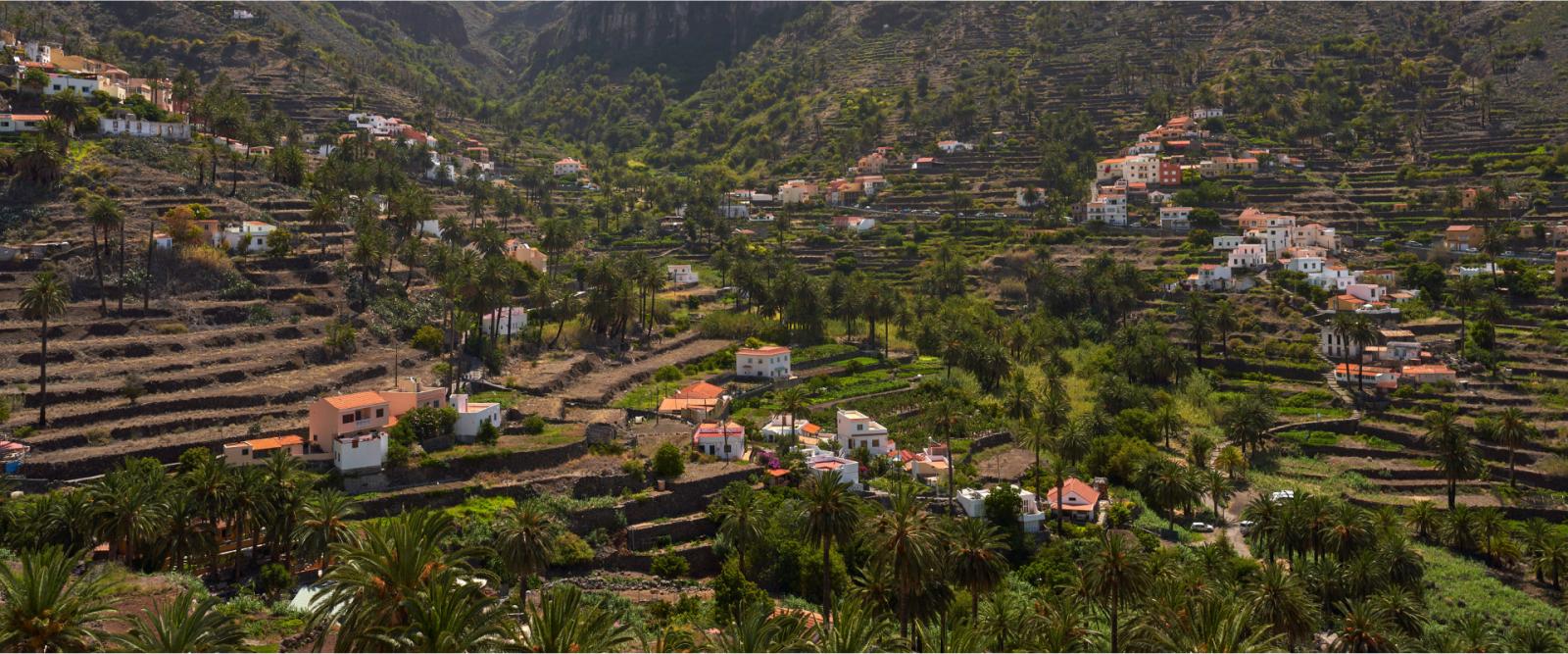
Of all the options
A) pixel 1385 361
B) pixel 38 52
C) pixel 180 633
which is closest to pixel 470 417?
pixel 180 633

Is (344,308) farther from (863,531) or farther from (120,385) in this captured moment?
(863,531)

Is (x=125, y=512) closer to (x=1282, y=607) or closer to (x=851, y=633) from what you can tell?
(x=851, y=633)

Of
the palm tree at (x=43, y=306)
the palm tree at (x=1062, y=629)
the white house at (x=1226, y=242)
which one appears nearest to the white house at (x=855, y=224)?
the white house at (x=1226, y=242)

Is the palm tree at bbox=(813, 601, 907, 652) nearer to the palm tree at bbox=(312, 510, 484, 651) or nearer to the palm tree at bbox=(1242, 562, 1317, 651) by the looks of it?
the palm tree at bbox=(312, 510, 484, 651)

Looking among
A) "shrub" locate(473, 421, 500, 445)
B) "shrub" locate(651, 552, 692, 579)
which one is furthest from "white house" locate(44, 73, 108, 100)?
"shrub" locate(651, 552, 692, 579)

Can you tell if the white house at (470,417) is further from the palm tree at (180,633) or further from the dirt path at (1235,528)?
the dirt path at (1235,528)
